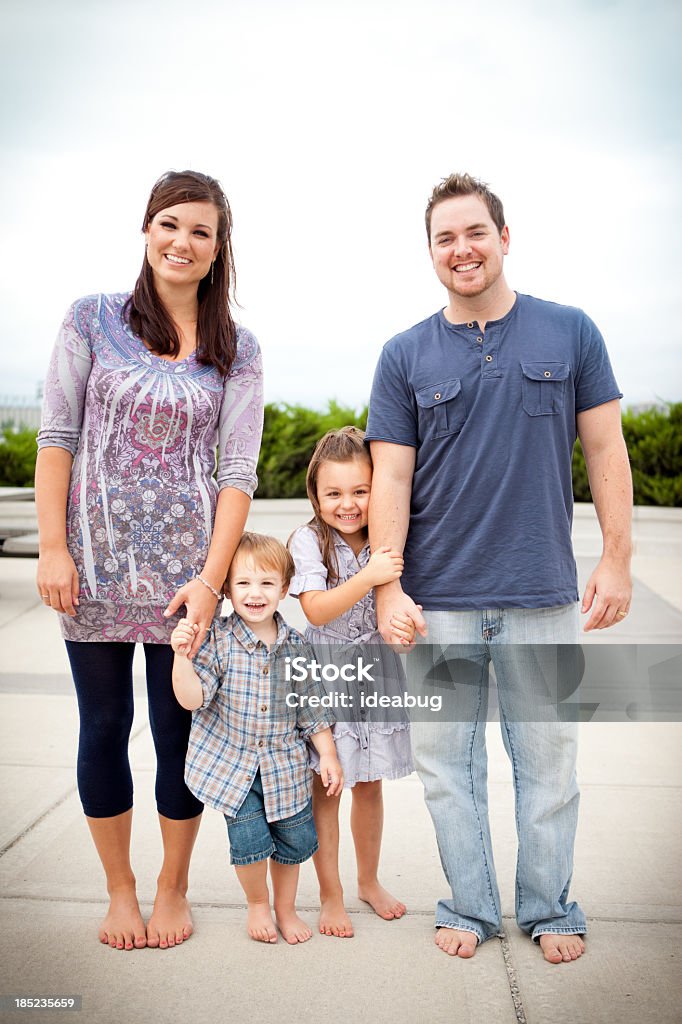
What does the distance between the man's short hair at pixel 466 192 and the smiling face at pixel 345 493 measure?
689 millimetres

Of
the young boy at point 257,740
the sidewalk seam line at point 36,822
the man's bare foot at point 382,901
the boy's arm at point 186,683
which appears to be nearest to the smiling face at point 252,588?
the young boy at point 257,740

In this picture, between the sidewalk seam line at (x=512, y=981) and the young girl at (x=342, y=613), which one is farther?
the young girl at (x=342, y=613)

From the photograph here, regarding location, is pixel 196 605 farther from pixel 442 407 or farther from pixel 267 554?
pixel 442 407

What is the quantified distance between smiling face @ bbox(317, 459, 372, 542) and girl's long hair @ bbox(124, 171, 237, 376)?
40 centimetres

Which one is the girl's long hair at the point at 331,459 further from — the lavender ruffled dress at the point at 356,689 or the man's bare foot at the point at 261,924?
the man's bare foot at the point at 261,924

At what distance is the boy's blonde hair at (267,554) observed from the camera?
241cm

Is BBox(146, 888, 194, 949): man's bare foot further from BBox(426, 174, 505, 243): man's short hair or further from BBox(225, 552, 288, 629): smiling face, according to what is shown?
BBox(426, 174, 505, 243): man's short hair

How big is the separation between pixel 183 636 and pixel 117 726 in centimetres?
38

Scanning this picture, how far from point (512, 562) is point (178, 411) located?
94 centimetres

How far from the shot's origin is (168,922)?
7.98 ft

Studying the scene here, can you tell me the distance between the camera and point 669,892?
8.86ft

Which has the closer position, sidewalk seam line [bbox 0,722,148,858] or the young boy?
the young boy

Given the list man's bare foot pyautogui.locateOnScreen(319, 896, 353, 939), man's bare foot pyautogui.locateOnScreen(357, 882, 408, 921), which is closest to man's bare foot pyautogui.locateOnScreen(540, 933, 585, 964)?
man's bare foot pyautogui.locateOnScreen(357, 882, 408, 921)

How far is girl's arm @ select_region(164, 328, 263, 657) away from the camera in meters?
2.32
